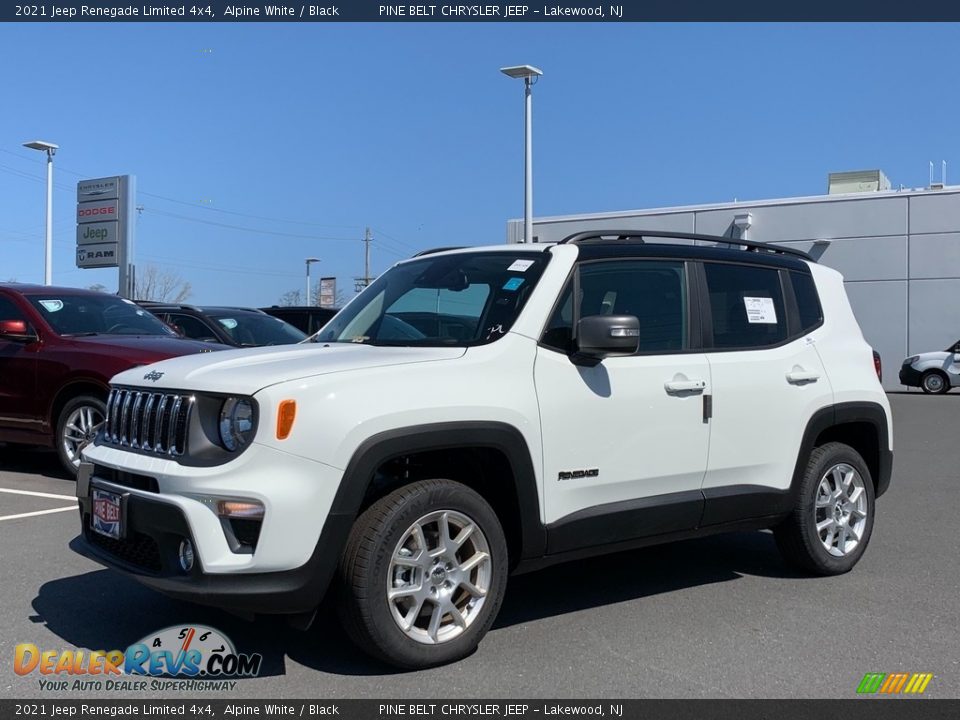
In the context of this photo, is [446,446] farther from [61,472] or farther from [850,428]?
[61,472]

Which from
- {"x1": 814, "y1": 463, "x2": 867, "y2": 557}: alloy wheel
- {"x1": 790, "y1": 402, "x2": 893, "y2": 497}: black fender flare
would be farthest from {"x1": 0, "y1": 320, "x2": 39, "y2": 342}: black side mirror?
{"x1": 814, "y1": 463, "x2": 867, "y2": 557}: alloy wheel

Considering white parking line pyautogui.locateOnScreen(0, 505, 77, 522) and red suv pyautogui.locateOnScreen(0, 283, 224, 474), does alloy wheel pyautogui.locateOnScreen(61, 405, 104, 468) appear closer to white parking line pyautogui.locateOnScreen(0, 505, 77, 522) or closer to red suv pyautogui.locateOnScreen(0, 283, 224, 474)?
red suv pyautogui.locateOnScreen(0, 283, 224, 474)

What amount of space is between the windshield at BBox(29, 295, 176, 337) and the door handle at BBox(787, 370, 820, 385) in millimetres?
6115

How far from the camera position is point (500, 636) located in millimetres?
4738

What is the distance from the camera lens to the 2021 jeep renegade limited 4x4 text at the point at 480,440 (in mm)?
3904

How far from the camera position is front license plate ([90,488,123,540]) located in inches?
167

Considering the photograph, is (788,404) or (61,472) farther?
(61,472)

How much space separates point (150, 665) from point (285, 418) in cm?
132

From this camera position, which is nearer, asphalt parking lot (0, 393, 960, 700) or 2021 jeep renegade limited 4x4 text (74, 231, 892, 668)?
2021 jeep renegade limited 4x4 text (74, 231, 892, 668)

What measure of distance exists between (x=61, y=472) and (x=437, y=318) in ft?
20.5

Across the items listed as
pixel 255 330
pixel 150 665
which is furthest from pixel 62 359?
pixel 150 665

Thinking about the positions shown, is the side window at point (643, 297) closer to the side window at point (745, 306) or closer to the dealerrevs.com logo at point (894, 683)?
the side window at point (745, 306)

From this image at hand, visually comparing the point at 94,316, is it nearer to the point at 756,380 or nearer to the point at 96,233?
the point at 756,380
